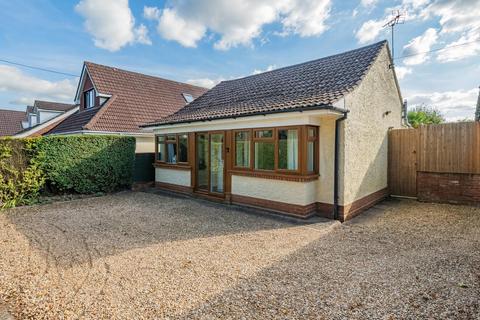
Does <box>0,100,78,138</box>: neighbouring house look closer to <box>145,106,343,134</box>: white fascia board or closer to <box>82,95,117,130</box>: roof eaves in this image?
<box>82,95,117,130</box>: roof eaves

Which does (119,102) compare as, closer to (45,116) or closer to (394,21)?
(45,116)

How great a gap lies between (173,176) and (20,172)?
232 inches

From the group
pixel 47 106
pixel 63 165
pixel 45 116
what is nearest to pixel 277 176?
pixel 63 165

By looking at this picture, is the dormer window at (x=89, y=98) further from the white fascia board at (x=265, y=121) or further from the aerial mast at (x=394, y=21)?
the aerial mast at (x=394, y=21)

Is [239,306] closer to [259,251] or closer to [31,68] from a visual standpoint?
[259,251]

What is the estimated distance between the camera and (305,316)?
334 centimetres

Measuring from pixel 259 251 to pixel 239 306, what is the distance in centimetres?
211

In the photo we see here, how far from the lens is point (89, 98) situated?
1903 centimetres

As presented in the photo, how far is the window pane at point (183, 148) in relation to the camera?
11922 mm

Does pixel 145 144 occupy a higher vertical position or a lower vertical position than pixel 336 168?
higher

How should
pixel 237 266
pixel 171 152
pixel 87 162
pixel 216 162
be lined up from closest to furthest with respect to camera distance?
pixel 237 266 < pixel 216 162 < pixel 87 162 < pixel 171 152

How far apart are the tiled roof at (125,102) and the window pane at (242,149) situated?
9.10 meters

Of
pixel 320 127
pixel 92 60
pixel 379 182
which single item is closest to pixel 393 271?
pixel 320 127

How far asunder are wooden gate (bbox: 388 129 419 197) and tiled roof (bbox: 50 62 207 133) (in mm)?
14004
